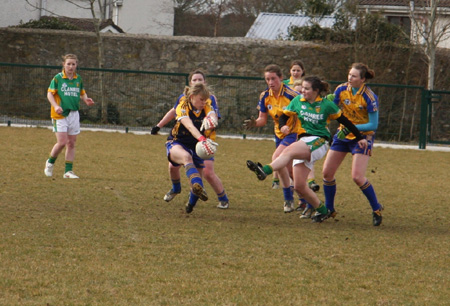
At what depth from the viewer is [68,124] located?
428 inches

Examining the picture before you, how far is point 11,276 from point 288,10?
4371cm

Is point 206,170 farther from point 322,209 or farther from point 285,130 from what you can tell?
point 322,209

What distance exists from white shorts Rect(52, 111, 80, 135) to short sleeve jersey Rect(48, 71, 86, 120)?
0.21 ft

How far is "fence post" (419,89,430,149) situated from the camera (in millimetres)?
19766

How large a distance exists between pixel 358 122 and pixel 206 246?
248 centimetres

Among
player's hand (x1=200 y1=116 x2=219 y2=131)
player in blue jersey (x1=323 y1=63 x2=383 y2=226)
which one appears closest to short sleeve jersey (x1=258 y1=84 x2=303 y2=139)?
player in blue jersey (x1=323 y1=63 x2=383 y2=226)

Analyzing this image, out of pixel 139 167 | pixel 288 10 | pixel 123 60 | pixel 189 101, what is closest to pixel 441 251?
pixel 189 101

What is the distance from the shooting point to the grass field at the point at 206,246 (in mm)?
5012

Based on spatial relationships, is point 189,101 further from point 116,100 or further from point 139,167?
point 116,100

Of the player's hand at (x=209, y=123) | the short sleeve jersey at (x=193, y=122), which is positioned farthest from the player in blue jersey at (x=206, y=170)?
the player's hand at (x=209, y=123)

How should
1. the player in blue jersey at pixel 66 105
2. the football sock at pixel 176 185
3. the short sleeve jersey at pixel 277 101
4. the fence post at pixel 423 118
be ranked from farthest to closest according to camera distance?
1. the fence post at pixel 423 118
2. the player in blue jersey at pixel 66 105
3. the short sleeve jersey at pixel 277 101
4. the football sock at pixel 176 185

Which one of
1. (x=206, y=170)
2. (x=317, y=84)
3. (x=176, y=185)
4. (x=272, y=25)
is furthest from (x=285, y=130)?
(x=272, y=25)

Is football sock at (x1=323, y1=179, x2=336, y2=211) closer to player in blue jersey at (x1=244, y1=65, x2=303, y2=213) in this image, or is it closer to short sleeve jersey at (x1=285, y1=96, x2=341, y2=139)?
player in blue jersey at (x1=244, y1=65, x2=303, y2=213)

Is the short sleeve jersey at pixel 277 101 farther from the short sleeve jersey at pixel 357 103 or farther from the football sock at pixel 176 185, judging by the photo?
the football sock at pixel 176 185
